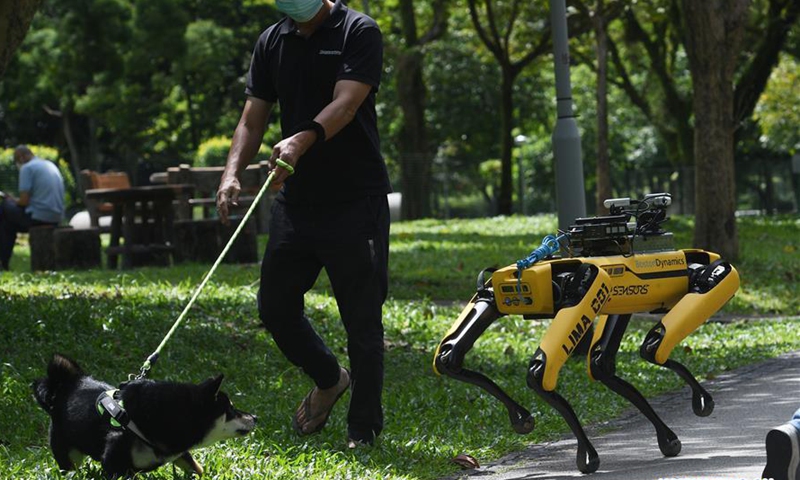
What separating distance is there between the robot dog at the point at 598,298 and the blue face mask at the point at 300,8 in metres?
1.45

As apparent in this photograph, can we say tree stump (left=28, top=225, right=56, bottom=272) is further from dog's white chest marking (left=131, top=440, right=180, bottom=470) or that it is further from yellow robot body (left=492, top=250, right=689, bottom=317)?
dog's white chest marking (left=131, top=440, right=180, bottom=470)

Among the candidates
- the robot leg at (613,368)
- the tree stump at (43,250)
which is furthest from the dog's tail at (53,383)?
the tree stump at (43,250)

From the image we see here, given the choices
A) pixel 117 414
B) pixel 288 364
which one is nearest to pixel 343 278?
pixel 117 414

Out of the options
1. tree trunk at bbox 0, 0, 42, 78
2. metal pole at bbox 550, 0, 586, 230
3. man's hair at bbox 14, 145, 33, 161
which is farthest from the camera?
man's hair at bbox 14, 145, 33, 161

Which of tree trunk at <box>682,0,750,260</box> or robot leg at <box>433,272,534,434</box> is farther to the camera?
tree trunk at <box>682,0,750,260</box>

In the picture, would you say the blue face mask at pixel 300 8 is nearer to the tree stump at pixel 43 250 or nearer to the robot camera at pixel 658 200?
the robot camera at pixel 658 200

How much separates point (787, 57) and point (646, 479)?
41.0m

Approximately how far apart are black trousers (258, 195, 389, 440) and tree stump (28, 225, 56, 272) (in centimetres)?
1070

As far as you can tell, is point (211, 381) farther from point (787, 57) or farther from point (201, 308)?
point (787, 57)

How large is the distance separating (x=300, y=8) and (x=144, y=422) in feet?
6.98

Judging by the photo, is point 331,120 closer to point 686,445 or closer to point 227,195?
point 227,195

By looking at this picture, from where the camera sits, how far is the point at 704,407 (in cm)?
664

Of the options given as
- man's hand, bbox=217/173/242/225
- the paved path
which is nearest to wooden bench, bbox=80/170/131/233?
the paved path

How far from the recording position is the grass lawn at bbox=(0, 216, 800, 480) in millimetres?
6545
